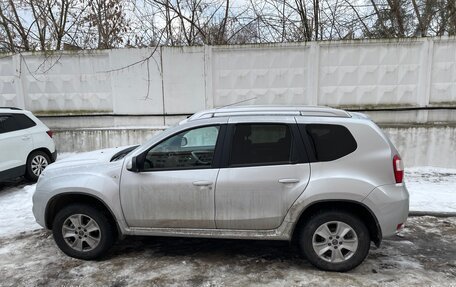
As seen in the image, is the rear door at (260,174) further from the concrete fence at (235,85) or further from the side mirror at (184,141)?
the concrete fence at (235,85)

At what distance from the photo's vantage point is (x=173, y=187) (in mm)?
3930

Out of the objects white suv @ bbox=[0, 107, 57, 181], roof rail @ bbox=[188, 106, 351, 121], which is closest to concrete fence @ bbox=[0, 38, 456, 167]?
white suv @ bbox=[0, 107, 57, 181]

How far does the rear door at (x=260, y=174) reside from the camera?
12.4ft

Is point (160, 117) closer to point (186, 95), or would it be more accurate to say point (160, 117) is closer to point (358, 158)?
point (186, 95)

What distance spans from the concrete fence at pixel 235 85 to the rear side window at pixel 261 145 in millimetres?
5209

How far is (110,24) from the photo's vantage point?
1186 cm

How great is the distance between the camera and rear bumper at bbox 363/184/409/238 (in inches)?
144

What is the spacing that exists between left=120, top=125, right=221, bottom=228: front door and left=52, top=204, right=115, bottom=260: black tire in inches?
11.6

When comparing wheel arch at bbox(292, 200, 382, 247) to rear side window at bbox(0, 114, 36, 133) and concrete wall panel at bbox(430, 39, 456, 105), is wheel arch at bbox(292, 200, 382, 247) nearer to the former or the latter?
rear side window at bbox(0, 114, 36, 133)

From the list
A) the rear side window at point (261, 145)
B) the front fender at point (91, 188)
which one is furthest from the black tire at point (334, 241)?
the front fender at point (91, 188)

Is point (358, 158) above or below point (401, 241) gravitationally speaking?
above

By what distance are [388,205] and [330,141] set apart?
829 millimetres

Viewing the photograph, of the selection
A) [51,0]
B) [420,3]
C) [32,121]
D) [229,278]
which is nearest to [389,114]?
[420,3]

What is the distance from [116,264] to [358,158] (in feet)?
9.21
